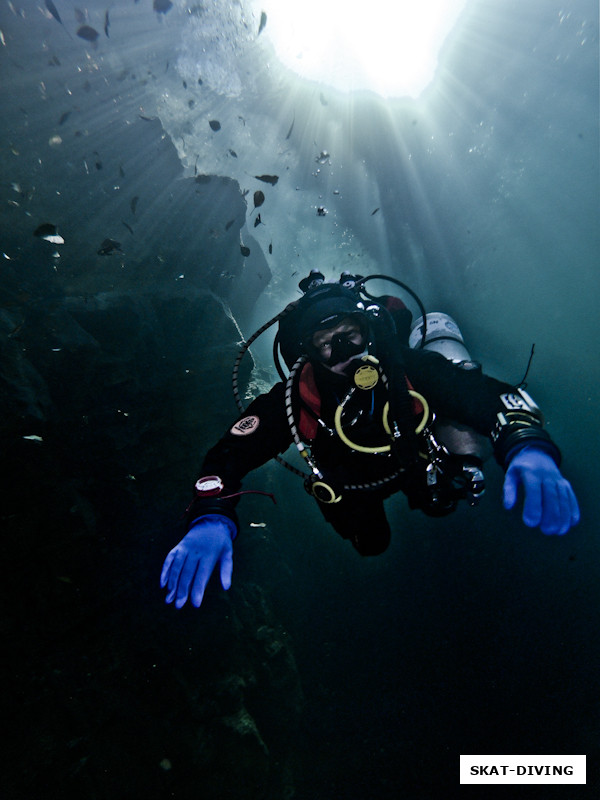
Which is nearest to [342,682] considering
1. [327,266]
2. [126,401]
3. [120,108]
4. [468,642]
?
[468,642]

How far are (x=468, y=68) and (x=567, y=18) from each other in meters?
3.92

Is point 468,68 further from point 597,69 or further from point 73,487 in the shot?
point 73,487

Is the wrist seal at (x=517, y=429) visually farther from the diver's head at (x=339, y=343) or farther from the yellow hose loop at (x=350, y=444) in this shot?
the diver's head at (x=339, y=343)

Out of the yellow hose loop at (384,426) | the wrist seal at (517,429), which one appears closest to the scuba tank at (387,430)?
the yellow hose loop at (384,426)

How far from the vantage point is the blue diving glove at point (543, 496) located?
6.56 ft

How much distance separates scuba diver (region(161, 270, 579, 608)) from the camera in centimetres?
222

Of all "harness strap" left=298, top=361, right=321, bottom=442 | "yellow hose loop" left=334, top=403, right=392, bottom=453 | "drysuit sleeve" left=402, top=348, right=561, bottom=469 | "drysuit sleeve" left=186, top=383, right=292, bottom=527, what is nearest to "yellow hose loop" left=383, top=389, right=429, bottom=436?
"yellow hose loop" left=334, top=403, right=392, bottom=453

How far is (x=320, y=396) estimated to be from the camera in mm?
3195

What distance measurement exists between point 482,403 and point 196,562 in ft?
8.49

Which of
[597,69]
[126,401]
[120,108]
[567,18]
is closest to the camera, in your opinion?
[597,69]

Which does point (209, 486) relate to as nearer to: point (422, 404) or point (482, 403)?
point (422, 404)

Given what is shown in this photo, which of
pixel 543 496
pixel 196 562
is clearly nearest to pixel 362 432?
pixel 543 496

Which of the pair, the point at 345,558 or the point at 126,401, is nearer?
the point at 126,401

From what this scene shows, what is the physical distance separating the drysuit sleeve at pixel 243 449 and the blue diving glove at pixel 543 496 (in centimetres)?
198
